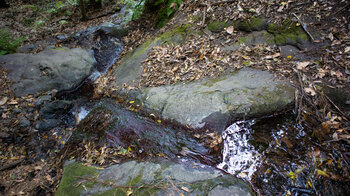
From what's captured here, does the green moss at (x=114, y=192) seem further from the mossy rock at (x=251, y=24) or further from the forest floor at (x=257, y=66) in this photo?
the mossy rock at (x=251, y=24)

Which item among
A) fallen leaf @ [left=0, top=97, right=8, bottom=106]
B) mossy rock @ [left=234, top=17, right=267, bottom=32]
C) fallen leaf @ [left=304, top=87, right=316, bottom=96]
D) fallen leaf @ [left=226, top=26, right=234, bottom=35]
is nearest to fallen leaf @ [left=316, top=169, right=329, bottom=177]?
fallen leaf @ [left=304, top=87, right=316, bottom=96]

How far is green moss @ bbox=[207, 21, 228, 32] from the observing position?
18.0ft

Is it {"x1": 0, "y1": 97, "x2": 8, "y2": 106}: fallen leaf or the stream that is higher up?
{"x1": 0, "y1": 97, "x2": 8, "y2": 106}: fallen leaf

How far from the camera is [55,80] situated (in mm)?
6352

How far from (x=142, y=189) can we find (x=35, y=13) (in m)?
13.5

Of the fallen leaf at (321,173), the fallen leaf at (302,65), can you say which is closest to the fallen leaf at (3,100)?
the fallen leaf at (321,173)

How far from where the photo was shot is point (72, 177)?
3.36m

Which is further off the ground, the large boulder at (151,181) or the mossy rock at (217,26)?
the mossy rock at (217,26)

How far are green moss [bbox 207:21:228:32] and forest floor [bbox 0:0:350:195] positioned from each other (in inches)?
5.8

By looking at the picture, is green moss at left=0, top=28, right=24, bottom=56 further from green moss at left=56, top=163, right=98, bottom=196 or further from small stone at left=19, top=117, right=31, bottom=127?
green moss at left=56, top=163, right=98, bottom=196

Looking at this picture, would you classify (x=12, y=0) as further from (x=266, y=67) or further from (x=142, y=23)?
(x=266, y=67)

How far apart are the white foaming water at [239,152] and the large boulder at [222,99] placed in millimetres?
189

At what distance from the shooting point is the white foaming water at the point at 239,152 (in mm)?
3010

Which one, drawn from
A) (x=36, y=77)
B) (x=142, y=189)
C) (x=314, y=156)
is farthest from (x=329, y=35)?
(x=36, y=77)
